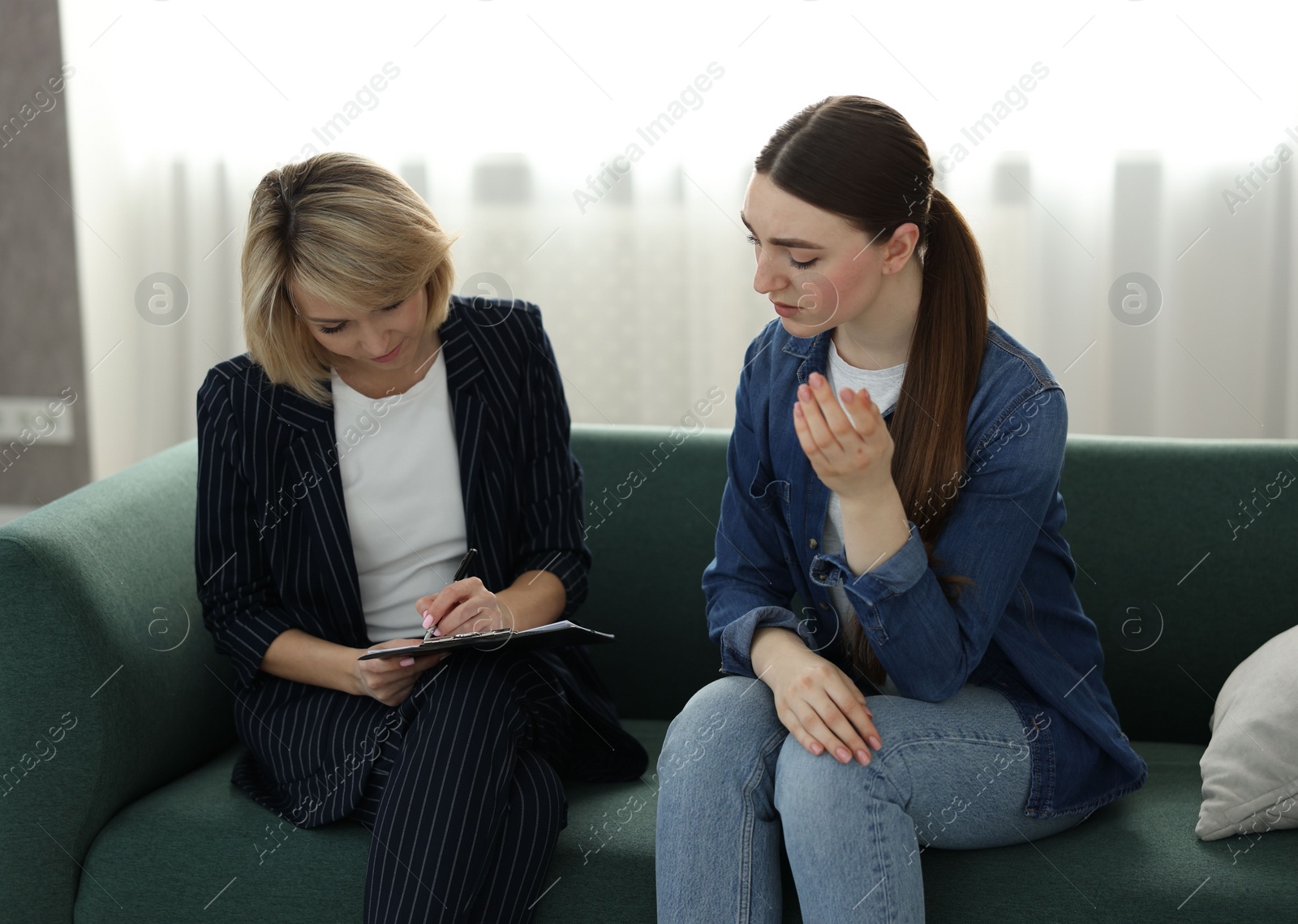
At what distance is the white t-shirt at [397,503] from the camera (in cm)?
155

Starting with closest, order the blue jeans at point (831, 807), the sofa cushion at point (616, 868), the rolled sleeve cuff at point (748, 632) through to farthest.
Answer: the blue jeans at point (831, 807)
the sofa cushion at point (616, 868)
the rolled sleeve cuff at point (748, 632)

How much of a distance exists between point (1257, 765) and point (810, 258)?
781 millimetres

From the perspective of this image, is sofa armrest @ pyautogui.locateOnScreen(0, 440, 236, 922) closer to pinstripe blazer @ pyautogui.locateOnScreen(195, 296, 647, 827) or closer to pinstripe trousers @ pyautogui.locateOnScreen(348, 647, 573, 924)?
pinstripe blazer @ pyautogui.locateOnScreen(195, 296, 647, 827)

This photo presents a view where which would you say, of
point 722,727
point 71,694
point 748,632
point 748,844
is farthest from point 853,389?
Answer: point 71,694

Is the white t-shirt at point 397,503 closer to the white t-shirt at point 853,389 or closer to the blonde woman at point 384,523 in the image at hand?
the blonde woman at point 384,523

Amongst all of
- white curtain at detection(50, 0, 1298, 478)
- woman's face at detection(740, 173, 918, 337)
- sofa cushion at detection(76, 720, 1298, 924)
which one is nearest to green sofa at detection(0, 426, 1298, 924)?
sofa cushion at detection(76, 720, 1298, 924)

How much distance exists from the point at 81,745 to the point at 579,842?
61 centimetres

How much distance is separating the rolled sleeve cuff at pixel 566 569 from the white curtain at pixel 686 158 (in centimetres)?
107

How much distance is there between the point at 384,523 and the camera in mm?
1553

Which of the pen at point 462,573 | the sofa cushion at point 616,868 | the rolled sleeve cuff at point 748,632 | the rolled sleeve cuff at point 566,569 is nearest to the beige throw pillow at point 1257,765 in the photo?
the sofa cushion at point 616,868

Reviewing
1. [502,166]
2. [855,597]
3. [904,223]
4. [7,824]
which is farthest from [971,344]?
[502,166]

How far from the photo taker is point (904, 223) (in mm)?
1281

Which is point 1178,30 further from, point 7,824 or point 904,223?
point 7,824

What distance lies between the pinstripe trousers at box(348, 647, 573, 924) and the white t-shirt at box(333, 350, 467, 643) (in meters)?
0.17
